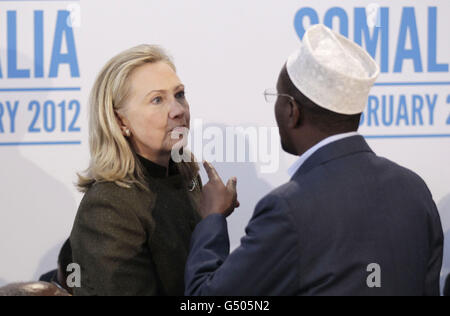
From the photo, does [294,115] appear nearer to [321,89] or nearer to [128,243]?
[321,89]

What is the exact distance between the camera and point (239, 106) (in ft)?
8.53

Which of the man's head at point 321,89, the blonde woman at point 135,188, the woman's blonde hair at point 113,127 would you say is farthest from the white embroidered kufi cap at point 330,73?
the woman's blonde hair at point 113,127

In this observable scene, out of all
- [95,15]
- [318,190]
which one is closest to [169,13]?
[95,15]

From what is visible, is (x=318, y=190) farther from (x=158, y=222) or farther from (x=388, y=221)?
(x=158, y=222)

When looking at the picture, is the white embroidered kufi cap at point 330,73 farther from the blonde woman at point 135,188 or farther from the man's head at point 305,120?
the blonde woman at point 135,188

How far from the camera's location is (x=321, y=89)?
4.83 feet

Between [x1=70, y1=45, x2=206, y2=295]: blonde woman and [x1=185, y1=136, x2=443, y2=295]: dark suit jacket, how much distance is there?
319 millimetres

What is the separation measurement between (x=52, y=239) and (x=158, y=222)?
38.1 inches

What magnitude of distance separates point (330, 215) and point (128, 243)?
0.69 m

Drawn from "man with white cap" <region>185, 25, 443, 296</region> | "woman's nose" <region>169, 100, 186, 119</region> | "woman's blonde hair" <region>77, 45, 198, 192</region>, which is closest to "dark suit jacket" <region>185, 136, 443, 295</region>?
"man with white cap" <region>185, 25, 443, 296</region>

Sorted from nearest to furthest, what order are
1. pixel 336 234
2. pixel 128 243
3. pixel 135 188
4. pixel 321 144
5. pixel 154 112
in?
1. pixel 336 234
2. pixel 321 144
3. pixel 128 243
4. pixel 135 188
5. pixel 154 112

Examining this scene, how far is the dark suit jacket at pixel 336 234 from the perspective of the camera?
1.37 meters

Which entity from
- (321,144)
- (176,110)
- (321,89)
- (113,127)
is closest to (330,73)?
(321,89)

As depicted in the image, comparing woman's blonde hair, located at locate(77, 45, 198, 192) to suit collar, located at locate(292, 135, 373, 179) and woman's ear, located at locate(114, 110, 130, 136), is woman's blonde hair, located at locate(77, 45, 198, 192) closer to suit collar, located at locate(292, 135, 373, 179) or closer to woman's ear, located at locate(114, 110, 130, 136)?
woman's ear, located at locate(114, 110, 130, 136)
